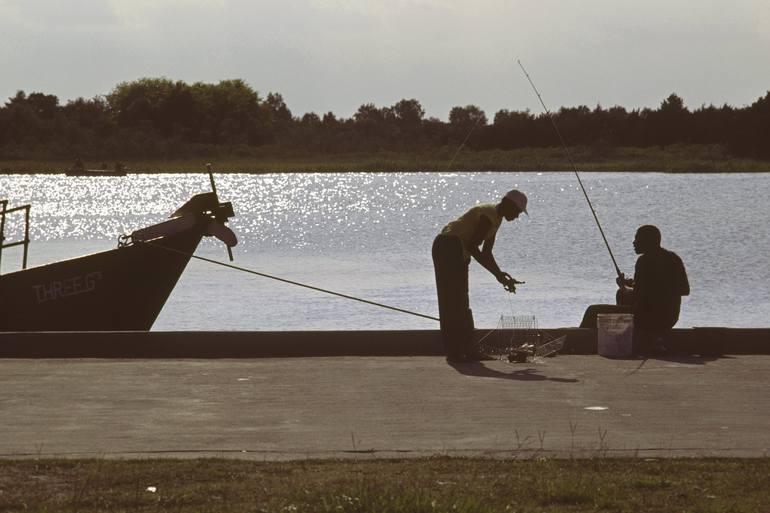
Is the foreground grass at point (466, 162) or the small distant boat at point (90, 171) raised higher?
the foreground grass at point (466, 162)

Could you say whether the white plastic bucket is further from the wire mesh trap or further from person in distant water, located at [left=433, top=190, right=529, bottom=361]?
person in distant water, located at [left=433, top=190, right=529, bottom=361]

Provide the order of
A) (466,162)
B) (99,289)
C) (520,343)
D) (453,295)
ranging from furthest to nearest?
1. (466,162)
2. (99,289)
3. (520,343)
4. (453,295)

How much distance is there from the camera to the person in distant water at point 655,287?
13172mm

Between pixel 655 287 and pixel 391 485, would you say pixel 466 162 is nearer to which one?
pixel 655 287

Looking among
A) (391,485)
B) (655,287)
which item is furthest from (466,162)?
(391,485)

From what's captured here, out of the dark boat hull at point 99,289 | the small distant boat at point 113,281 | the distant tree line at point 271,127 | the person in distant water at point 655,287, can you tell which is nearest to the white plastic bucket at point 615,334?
the person in distant water at point 655,287

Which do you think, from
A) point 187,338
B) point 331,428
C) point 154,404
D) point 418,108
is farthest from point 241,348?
point 418,108

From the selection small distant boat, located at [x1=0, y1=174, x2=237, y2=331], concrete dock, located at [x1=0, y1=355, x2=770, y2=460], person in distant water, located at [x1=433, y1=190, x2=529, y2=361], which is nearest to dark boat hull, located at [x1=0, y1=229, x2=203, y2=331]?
small distant boat, located at [x1=0, y1=174, x2=237, y2=331]

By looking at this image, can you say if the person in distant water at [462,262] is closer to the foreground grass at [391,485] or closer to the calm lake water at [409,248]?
the foreground grass at [391,485]

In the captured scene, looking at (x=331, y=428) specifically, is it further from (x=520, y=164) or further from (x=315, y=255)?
(x=520, y=164)

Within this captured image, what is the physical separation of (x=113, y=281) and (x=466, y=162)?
129 m

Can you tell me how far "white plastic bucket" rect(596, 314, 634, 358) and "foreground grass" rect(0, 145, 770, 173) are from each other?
10867 cm

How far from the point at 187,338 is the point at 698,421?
5.09 m

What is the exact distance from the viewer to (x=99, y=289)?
60.2 feet
